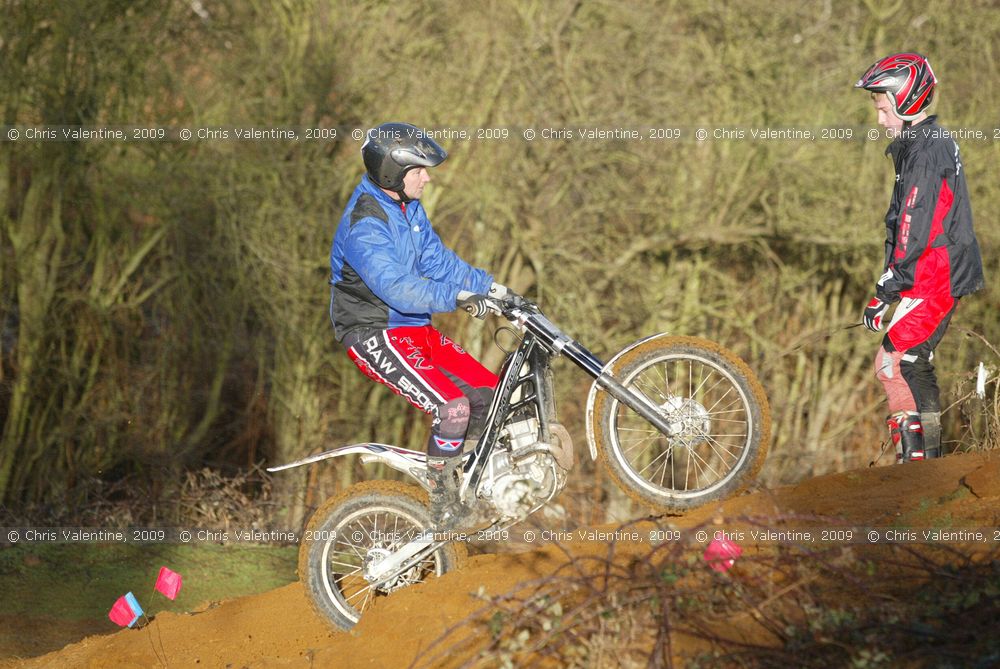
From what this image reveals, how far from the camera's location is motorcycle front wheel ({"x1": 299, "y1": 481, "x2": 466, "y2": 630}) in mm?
5371

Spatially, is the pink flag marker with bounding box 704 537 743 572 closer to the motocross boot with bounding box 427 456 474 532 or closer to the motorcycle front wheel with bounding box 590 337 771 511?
the motorcycle front wheel with bounding box 590 337 771 511

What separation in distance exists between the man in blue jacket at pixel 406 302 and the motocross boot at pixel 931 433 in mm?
2449

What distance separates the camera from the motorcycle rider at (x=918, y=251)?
225 inches

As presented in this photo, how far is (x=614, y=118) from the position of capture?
1291 cm

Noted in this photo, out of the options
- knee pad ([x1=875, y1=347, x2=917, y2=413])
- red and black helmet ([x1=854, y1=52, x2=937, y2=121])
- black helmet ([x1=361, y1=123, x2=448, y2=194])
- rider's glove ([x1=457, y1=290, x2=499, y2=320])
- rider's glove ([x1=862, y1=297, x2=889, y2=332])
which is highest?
red and black helmet ([x1=854, y1=52, x2=937, y2=121])

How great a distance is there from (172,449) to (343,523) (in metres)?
8.02

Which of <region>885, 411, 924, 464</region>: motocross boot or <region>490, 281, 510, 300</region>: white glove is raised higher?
<region>490, 281, 510, 300</region>: white glove

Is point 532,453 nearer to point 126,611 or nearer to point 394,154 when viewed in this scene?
point 394,154

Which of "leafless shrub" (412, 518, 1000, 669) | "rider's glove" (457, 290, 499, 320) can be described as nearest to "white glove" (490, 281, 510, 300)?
"rider's glove" (457, 290, 499, 320)

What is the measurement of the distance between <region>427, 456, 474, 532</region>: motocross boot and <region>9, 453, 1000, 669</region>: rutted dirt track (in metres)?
0.25

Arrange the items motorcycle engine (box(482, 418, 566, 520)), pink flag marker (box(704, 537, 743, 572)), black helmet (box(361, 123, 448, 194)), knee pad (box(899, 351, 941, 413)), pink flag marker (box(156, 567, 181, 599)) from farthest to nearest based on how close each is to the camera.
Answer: knee pad (box(899, 351, 941, 413)) < pink flag marker (box(156, 567, 181, 599)) < black helmet (box(361, 123, 448, 194)) < motorcycle engine (box(482, 418, 566, 520)) < pink flag marker (box(704, 537, 743, 572))

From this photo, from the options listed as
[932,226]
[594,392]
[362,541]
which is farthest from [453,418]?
[932,226]

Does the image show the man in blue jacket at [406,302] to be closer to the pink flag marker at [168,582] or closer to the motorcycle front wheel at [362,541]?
the motorcycle front wheel at [362,541]

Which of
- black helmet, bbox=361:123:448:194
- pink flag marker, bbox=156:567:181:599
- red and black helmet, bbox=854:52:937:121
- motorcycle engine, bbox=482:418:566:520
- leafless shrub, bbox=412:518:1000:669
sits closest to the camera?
leafless shrub, bbox=412:518:1000:669
